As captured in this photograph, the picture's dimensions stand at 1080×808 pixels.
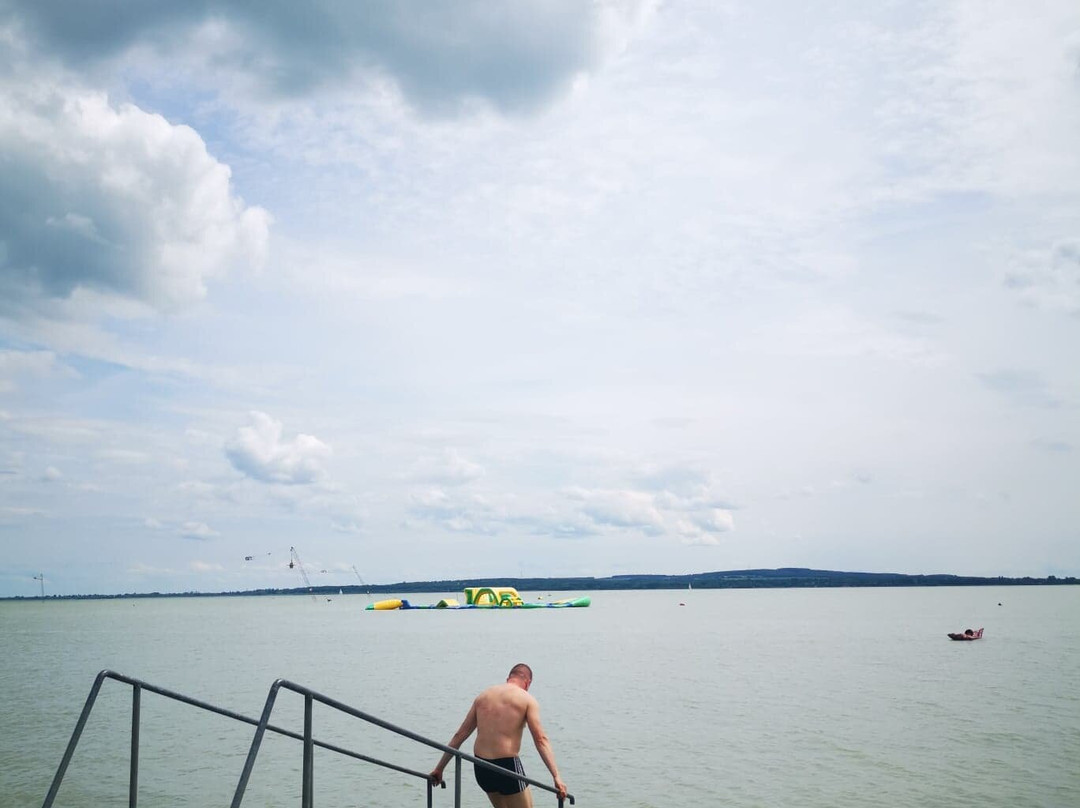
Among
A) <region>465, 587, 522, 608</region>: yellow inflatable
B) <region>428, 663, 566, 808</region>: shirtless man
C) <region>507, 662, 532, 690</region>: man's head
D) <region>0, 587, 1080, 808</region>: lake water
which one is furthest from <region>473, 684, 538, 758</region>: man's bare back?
<region>465, 587, 522, 608</region>: yellow inflatable

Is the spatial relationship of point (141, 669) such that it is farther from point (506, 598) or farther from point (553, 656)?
point (506, 598)

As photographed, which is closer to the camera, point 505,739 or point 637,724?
point 505,739

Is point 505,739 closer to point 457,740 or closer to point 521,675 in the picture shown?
point 457,740

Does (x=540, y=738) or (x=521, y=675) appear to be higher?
(x=521, y=675)

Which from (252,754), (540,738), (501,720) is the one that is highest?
(252,754)

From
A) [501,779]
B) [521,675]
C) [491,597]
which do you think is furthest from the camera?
[491,597]

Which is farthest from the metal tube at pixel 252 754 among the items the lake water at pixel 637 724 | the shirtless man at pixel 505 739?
the lake water at pixel 637 724

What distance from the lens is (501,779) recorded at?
880 centimetres

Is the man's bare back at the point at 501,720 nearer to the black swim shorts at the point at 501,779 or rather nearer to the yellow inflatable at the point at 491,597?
the black swim shorts at the point at 501,779

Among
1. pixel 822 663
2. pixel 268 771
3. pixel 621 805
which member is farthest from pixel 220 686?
pixel 822 663

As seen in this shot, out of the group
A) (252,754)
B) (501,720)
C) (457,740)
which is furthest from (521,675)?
(252,754)

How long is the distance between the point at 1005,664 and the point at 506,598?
75.3m

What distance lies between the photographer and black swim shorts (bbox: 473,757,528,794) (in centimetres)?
876

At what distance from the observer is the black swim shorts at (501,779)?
876 centimetres
